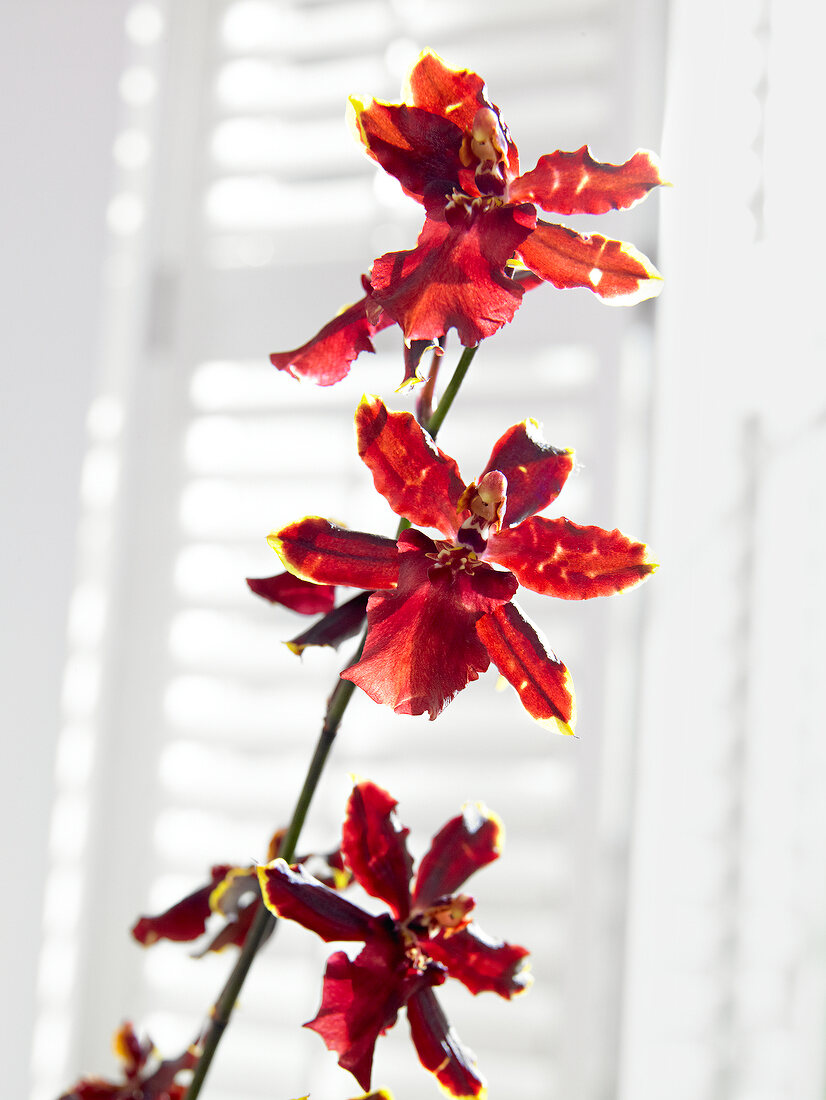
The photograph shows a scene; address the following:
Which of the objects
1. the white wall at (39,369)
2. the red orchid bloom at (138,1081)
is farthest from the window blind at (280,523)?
the red orchid bloom at (138,1081)

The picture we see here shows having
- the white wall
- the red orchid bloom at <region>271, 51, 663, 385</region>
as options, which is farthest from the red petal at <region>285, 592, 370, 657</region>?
the white wall

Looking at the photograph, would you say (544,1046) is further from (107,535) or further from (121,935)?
(107,535)

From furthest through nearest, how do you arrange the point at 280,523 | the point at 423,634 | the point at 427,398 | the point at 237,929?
the point at 280,523 < the point at 237,929 < the point at 427,398 < the point at 423,634

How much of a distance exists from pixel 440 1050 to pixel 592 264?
0.35 metres

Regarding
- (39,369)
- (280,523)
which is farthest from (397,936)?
(39,369)

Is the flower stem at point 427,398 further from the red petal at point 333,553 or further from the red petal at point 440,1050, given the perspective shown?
the red petal at point 440,1050

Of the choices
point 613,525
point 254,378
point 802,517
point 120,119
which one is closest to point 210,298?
point 254,378

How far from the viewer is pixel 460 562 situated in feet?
1.21

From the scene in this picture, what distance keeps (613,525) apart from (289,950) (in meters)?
0.74

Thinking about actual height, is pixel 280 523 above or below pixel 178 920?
above

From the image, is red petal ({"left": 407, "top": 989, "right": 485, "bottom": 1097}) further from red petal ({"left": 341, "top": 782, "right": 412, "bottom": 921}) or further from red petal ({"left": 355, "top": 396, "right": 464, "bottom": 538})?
red petal ({"left": 355, "top": 396, "right": 464, "bottom": 538})

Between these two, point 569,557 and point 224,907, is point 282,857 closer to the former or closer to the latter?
point 224,907

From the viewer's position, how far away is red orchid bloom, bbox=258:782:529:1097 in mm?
422

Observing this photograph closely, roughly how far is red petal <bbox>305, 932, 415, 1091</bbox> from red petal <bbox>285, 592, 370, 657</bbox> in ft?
0.44
